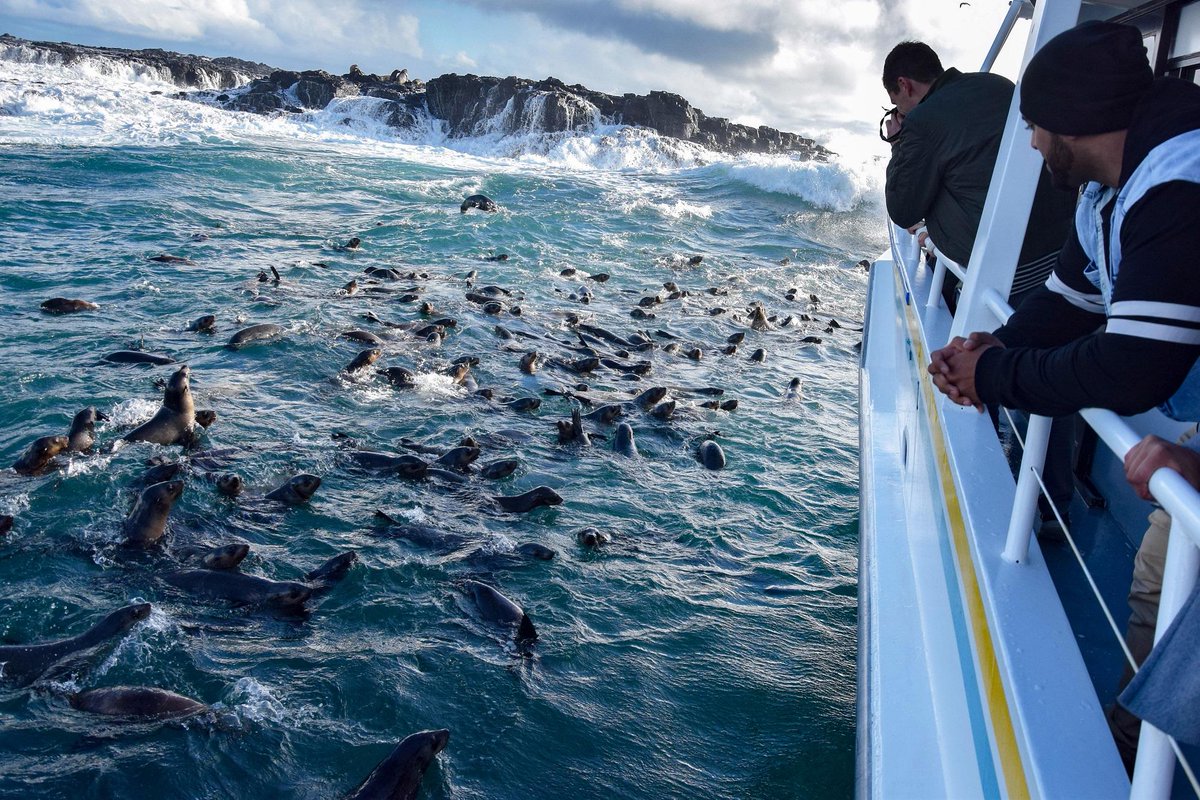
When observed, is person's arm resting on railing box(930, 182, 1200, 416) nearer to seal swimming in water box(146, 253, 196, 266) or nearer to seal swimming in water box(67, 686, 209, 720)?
seal swimming in water box(67, 686, 209, 720)

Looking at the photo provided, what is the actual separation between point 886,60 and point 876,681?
4090 mm

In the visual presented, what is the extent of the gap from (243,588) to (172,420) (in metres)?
3.11

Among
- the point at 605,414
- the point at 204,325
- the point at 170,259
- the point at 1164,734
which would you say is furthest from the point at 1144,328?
the point at 170,259

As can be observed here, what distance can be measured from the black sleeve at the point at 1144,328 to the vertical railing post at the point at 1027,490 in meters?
0.25

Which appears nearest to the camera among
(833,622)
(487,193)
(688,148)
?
(833,622)

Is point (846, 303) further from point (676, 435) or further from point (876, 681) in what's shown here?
point (876, 681)

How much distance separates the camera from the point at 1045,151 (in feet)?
8.07

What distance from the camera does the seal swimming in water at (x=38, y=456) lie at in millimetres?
7027

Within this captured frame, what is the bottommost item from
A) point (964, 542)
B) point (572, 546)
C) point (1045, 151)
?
point (572, 546)

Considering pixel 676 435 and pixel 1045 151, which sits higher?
pixel 1045 151

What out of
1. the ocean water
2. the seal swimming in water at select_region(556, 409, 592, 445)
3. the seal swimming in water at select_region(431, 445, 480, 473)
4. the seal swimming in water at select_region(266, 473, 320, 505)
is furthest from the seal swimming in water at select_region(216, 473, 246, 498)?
the seal swimming in water at select_region(556, 409, 592, 445)

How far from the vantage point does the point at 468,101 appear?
56.6 metres

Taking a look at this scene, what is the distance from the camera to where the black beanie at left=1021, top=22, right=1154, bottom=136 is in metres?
2.27

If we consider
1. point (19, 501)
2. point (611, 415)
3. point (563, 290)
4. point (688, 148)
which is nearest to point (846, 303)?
point (563, 290)
